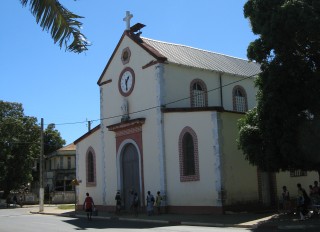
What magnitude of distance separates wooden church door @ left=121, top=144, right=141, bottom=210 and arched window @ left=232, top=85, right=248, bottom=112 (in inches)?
304

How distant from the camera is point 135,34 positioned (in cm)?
3169

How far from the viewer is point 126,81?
31.4 m

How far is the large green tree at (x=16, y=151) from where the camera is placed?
1918 inches

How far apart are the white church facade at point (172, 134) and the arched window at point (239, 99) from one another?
0.07 m

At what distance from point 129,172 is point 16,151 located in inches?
931

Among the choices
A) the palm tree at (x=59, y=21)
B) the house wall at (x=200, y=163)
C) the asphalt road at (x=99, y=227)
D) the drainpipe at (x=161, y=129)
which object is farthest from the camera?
the drainpipe at (x=161, y=129)

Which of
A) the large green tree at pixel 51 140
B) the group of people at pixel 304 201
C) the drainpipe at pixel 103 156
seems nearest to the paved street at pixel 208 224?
the group of people at pixel 304 201

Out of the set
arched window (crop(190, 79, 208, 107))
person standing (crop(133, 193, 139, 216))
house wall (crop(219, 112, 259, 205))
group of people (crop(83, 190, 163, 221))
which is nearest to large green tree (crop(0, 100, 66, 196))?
group of people (crop(83, 190, 163, 221))

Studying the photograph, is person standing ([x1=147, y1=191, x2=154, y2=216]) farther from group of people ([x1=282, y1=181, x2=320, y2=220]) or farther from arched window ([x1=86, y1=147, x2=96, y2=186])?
arched window ([x1=86, y1=147, x2=96, y2=186])

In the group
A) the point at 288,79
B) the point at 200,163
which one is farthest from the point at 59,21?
the point at 200,163

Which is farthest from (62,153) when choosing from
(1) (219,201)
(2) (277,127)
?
(2) (277,127)

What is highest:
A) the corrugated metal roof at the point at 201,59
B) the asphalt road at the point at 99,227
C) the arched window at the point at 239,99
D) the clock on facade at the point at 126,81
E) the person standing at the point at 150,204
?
the corrugated metal roof at the point at 201,59

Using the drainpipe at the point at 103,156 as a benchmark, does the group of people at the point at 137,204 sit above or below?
below

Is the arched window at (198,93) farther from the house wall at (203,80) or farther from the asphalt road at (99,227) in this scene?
the asphalt road at (99,227)
